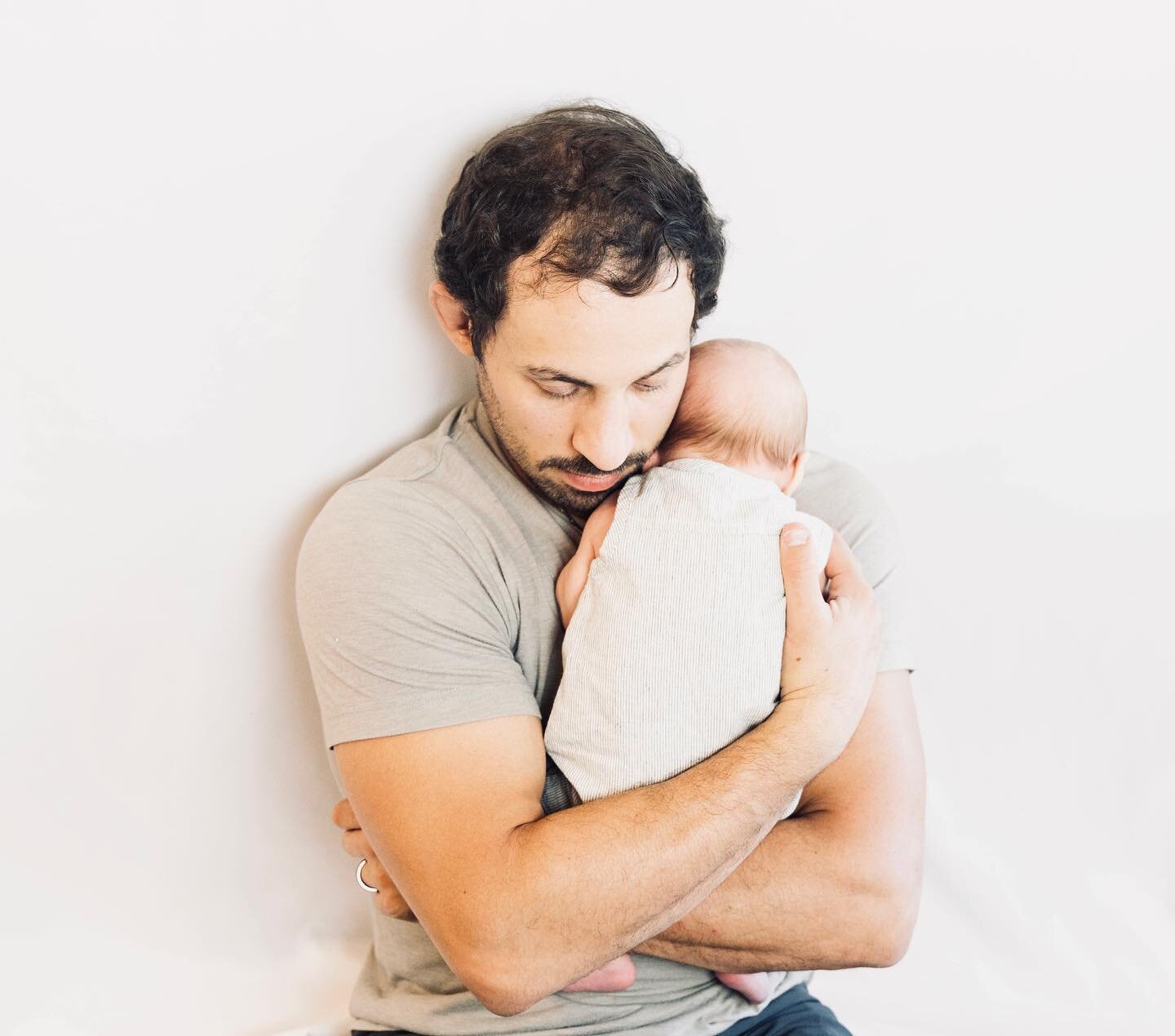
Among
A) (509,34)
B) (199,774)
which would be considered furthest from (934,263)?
(199,774)

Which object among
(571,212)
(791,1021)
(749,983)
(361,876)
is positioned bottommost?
(791,1021)

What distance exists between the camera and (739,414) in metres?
1.55

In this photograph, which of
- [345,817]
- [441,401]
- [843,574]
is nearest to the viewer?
[843,574]

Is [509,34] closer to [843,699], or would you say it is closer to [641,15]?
[641,15]

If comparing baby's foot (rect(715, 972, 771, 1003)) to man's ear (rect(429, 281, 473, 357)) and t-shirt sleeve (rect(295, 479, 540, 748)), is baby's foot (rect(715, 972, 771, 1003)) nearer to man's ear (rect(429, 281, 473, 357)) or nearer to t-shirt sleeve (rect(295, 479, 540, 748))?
t-shirt sleeve (rect(295, 479, 540, 748))

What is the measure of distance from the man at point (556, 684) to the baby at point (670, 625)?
0.03m

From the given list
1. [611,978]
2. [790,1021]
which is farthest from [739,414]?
[790,1021]

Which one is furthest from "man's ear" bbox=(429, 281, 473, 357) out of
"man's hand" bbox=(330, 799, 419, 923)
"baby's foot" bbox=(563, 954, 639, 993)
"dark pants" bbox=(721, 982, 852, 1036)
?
"dark pants" bbox=(721, 982, 852, 1036)

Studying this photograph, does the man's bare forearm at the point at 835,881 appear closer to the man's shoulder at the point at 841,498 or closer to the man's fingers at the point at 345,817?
the man's shoulder at the point at 841,498

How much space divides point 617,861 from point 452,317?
2.61 feet

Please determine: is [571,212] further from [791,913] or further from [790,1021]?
[790,1021]

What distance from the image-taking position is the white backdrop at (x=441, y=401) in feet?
4.82

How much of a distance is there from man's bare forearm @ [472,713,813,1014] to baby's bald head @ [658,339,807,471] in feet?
1.38

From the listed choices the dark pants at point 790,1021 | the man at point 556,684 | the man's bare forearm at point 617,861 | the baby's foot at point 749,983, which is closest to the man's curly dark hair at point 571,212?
the man at point 556,684
